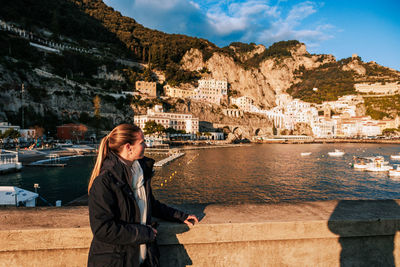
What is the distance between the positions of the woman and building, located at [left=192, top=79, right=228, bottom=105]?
292 feet

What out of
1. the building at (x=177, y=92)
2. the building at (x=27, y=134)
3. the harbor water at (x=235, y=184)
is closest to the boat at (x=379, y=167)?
the harbor water at (x=235, y=184)

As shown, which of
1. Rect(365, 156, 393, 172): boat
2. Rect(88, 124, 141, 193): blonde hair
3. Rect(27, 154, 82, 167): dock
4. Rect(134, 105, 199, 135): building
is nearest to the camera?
Rect(88, 124, 141, 193): blonde hair

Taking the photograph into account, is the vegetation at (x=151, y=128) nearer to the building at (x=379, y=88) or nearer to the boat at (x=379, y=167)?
the boat at (x=379, y=167)

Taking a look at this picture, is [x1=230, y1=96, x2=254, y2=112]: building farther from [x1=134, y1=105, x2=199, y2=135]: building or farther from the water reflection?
the water reflection

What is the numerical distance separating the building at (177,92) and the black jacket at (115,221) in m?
89.8

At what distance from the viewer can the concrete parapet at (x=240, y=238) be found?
1768 mm

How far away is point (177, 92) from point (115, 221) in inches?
3566

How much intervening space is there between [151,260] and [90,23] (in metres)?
126

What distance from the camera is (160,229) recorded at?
184 centimetres

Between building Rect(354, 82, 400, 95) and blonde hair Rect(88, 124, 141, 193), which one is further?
building Rect(354, 82, 400, 95)

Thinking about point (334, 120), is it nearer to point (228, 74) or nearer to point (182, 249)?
point (228, 74)

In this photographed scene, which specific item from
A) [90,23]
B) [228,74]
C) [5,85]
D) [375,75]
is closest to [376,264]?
[5,85]

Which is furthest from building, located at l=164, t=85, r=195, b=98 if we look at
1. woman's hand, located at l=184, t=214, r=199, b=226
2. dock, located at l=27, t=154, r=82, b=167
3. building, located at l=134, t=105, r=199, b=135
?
woman's hand, located at l=184, t=214, r=199, b=226

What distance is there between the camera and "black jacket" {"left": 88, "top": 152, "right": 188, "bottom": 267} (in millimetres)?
1390
